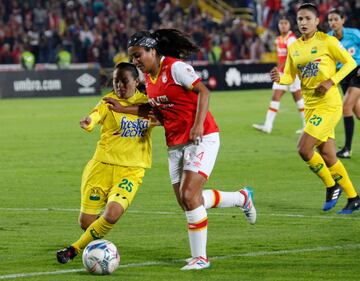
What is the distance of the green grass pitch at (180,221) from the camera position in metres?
8.45

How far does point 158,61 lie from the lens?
28.7 feet

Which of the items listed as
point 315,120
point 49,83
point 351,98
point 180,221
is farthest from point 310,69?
point 49,83

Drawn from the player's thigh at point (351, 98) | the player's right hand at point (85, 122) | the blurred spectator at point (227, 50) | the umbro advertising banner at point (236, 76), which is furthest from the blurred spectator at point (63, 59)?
the player's right hand at point (85, 122)

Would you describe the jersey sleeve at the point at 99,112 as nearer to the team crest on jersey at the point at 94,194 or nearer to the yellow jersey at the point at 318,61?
the team crest on jersey at the point at 94,194

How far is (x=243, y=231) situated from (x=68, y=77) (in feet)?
80.5

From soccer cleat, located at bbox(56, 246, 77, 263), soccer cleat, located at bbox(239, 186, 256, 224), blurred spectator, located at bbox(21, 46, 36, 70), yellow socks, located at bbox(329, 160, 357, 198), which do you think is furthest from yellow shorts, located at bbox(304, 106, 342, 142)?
blurred spectator, located at bbox(21, 46, 36, 70)

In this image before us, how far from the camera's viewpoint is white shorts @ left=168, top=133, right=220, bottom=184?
8664 mm

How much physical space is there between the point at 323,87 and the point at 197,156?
333 centimetres

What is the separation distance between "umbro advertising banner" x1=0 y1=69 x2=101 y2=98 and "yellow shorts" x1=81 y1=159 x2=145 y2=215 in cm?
2401

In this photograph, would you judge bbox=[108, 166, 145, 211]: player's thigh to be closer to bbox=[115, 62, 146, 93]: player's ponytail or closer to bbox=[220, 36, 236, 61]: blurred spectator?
bbox=[115, 62, 146, 93]: player's ponytail

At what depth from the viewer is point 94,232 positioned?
8867 mm

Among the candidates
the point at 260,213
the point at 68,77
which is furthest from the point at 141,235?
the point at 68,77

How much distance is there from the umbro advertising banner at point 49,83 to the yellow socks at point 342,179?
22.4m

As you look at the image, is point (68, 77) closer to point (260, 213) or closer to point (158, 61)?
point (260, 213)
